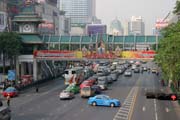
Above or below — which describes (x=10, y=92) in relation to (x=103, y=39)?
below

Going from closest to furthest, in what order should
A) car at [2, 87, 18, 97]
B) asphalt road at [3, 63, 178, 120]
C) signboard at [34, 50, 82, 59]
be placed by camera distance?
asphalt road at [3, 63, 178, 120]
car at [2, 87, 18, 97]
signboard at [34, 50, 82, 59]

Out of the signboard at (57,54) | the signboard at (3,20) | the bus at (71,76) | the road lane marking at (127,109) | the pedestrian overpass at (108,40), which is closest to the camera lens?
the road lane marking at (127,109)

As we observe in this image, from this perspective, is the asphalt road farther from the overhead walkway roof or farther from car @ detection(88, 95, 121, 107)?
the overhead walkway roof

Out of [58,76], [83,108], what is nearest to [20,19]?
[58,76]

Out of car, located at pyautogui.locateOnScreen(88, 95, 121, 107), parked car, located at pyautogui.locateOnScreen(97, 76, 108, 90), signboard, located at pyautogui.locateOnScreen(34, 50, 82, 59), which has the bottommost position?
parked car, located at pyautogui.locateOnScreen(97, 76, 108, 90)

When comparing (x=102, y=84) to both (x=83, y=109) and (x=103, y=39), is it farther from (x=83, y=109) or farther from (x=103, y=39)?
(x=83, y=109)

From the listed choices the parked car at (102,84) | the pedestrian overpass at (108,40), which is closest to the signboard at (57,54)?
the pedestrian overpass at (108,40)

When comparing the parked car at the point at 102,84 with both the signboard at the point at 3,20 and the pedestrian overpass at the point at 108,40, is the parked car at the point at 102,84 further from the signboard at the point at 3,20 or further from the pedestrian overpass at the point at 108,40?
the signboard at the point at 3,20

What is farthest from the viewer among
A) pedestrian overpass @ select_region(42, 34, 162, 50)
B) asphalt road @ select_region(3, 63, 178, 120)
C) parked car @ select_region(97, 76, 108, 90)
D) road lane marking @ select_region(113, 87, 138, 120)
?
pedestrian overpass @ select_region(42, 34, 162, 50)

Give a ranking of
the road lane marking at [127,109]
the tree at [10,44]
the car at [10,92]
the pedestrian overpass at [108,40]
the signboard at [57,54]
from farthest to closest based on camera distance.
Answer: the pedestrian overpass at [108,40]
the signboard at [57,54]
the tree at [10,44]
the car at [10,92]
the road lane marking at [127,109]

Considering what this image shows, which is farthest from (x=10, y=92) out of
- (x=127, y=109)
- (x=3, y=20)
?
(x=3, y=20)

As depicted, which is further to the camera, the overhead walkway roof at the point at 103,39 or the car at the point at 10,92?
the overhead walkway roof at the point at 103,39

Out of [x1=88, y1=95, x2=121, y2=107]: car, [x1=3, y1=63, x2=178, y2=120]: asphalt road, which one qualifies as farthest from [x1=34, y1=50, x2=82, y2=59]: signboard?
[x1=88, y1=95, x2=121, y2=107]: car

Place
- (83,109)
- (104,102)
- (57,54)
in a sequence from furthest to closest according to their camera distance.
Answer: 1. (57,54)
2. (104,102)
3. (83,109)
